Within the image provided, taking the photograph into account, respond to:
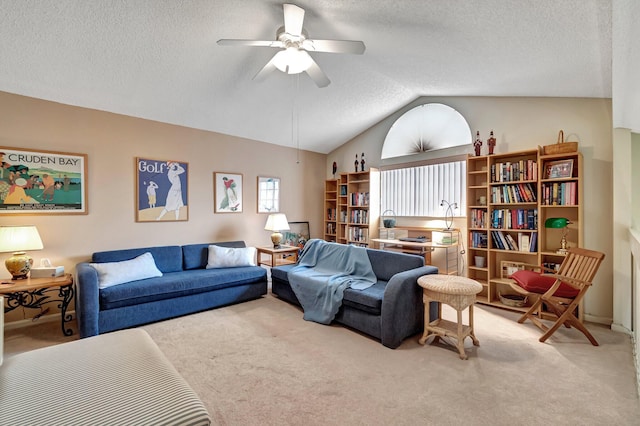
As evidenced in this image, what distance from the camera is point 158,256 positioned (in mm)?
3771

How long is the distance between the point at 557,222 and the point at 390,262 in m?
1.85

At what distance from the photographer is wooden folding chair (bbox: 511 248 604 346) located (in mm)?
2670

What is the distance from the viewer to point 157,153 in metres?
4.04

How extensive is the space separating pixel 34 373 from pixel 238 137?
4.04 metres

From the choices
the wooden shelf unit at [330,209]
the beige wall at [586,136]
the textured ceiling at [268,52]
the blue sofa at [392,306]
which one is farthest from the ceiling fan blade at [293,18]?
the wooden shelf unit at [330,209]

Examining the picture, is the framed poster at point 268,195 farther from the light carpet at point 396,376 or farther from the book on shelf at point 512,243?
the book on shelf at point 512,243

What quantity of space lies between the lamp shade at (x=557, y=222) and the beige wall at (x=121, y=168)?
4017mm

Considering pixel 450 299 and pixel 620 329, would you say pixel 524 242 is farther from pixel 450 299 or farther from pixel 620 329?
pixel 450 299

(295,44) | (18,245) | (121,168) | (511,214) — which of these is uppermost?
(295,44)

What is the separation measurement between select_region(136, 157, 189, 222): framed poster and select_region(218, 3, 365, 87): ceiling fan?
2199 millimetres

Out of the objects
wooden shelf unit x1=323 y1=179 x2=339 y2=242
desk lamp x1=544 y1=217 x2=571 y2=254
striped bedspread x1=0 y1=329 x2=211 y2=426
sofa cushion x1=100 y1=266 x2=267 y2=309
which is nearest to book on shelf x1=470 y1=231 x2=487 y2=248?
desk lamp x1=544 y1=217 x2=571 y2=254

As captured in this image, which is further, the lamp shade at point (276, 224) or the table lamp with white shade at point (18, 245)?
the lamp shade at point (276, 224)

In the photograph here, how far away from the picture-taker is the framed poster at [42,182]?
308 cm

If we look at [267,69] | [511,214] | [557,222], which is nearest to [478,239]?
[511,214]
